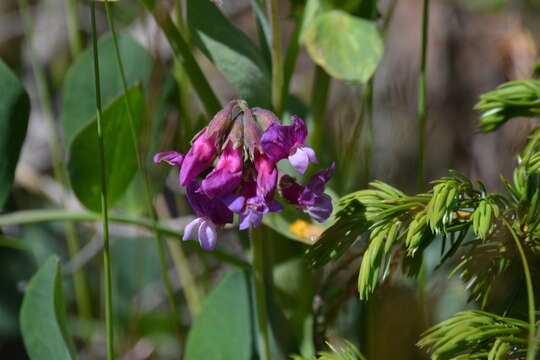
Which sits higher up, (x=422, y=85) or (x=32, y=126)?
(x=422, y=85)

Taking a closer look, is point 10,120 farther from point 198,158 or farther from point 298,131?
point 298,131

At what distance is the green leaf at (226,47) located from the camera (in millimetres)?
1064

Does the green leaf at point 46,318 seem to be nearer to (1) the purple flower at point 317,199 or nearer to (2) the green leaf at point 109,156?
(2) the green leaf at point 109,156

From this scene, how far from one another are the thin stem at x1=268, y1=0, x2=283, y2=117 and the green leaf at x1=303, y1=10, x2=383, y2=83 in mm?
68

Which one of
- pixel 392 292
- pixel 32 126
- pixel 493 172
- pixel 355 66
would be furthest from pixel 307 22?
pixel 32 126

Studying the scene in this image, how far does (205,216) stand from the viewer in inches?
34.7

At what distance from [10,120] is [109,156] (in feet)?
0.63

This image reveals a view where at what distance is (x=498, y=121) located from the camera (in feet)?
3.30

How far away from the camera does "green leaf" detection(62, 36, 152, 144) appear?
52.6 inches

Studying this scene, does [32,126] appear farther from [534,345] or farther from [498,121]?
[534,345]

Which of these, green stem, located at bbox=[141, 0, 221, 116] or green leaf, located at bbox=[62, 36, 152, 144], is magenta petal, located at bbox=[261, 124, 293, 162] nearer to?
green stem, located at bbox=[141, 0, 221, 116]

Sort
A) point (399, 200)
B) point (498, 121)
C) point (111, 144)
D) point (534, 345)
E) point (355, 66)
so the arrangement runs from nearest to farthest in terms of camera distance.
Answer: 1. point (534, 345)
2. point (399, 200)
3. point (498, 121)
4. point (355, 66)
5. point (111, 144)

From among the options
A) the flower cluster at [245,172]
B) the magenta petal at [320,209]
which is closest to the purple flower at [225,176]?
the flower cluster at [245,172]

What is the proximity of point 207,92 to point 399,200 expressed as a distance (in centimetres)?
45
